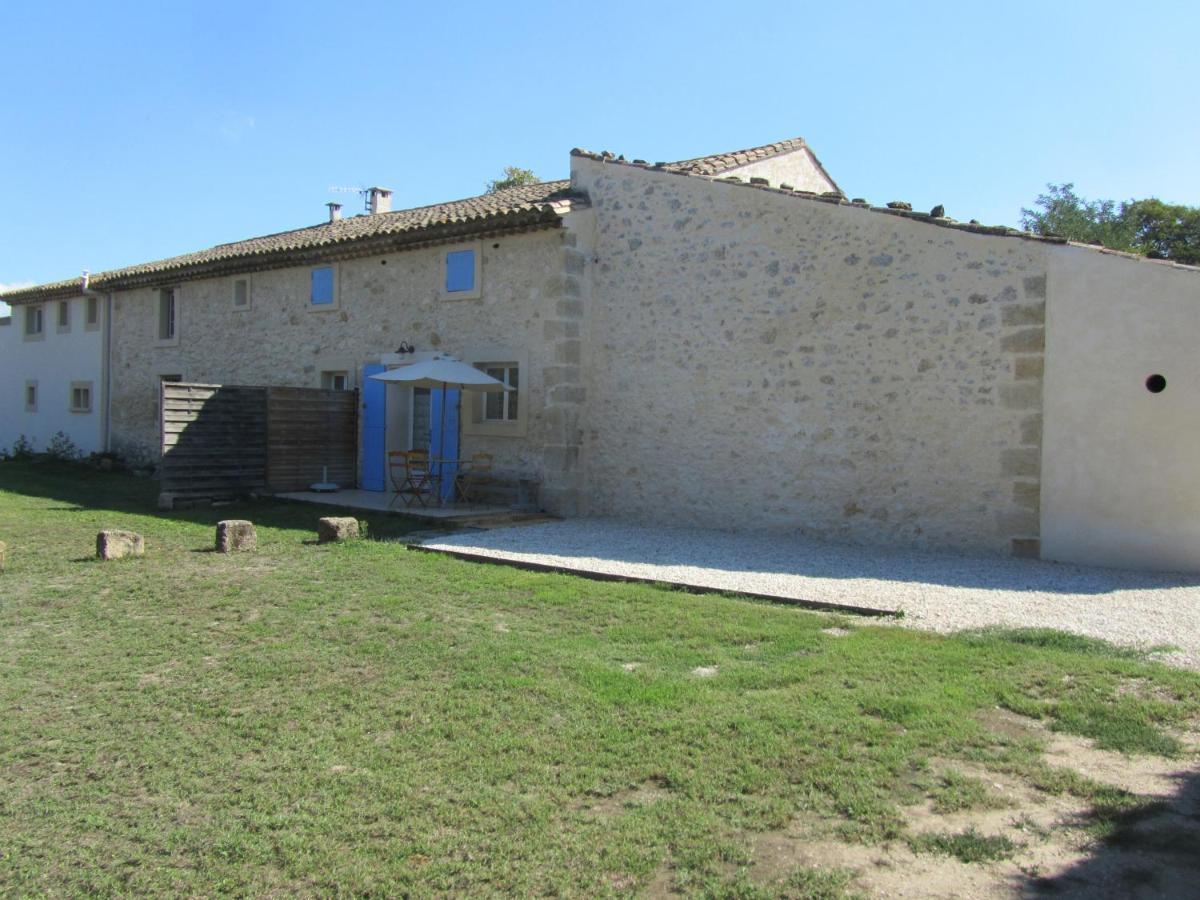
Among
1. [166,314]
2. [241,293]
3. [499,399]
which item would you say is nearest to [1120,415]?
[499,399]

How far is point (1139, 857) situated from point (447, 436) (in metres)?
11.1

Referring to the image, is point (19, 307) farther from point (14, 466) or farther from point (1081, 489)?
point (1081, 489)

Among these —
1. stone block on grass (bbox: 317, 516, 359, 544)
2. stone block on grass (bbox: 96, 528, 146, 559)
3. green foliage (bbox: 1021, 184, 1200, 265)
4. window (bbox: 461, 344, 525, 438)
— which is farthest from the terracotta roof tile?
green foliage (bbox: 1021, 184, 1200, 265)

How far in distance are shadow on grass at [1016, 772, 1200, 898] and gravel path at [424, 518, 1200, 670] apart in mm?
2457

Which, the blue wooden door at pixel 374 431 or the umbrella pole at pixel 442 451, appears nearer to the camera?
the umbrella pole at pixel 442 451

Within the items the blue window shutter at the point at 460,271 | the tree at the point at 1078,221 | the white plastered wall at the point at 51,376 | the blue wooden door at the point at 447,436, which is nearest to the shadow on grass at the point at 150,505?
the blue wooden door at the point at 447,436

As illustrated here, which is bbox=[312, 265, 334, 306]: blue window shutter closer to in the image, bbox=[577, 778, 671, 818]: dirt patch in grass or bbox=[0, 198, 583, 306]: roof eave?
bbox=[0, 198, 583, 306]: roof eave

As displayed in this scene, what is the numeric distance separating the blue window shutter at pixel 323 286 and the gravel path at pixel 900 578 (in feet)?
22.1

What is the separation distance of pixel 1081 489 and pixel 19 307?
25.1 meters

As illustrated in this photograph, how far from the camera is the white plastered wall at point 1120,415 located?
8.35 m

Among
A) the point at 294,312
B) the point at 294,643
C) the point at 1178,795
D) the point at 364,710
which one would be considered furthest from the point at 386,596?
the point at 294,312

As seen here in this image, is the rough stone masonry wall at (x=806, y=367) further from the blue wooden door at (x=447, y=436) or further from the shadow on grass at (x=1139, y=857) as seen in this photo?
the shadow on grass at (x=1139, y=857)

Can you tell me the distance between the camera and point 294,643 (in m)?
5.81

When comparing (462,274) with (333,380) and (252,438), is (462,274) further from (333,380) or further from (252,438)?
(252,438)
